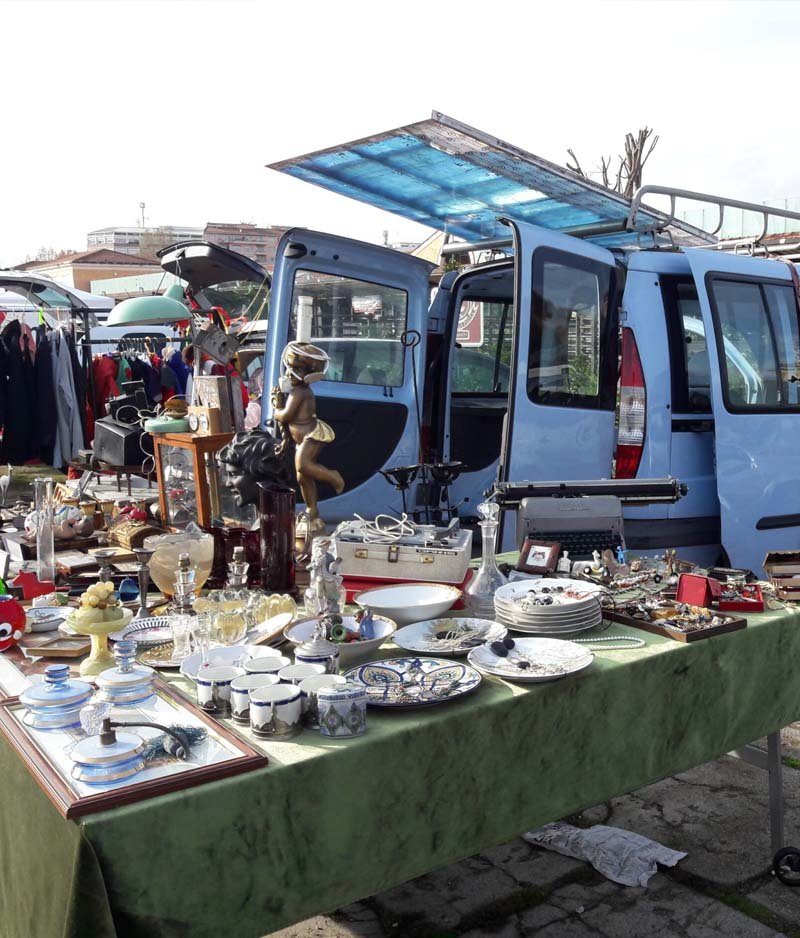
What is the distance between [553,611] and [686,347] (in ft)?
8.14

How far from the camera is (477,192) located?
514 centimetres

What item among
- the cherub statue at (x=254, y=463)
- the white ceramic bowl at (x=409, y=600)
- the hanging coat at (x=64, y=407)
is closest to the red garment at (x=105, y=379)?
the hanging coat at (x=64, y=407)

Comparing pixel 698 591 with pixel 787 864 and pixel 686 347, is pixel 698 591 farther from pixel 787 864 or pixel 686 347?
pixel 686 347

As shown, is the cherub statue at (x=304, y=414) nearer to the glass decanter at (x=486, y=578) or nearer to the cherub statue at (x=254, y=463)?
the cherub statue at (x=254, y=463)

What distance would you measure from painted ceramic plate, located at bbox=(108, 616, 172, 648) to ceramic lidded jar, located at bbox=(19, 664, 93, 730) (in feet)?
1.38

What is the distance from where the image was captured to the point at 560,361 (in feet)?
13.9

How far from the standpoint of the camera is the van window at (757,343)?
4289 millimetres

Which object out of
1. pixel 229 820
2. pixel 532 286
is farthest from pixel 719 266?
pixel 229 820

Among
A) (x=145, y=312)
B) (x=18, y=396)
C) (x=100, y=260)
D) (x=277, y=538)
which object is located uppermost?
(x=100, y=260)

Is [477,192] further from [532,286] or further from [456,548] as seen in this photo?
[456,548]

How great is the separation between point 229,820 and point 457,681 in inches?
24.0

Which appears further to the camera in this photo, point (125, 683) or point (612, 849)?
point (612, 849)

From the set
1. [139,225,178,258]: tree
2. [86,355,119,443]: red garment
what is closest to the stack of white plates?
[86,355,119,443]: red garment

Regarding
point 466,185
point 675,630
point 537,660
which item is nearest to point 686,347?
point 466,185
